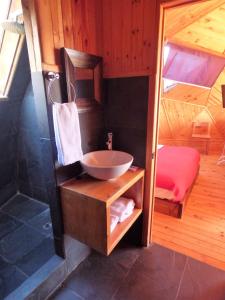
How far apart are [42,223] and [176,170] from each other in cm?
175

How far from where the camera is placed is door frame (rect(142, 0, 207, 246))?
4.50 feet

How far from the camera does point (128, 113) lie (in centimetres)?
170

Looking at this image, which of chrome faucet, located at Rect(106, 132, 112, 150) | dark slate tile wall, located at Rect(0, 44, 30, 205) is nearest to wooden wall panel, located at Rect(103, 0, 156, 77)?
chrome faucet, located at Rect(106, 132, 112, 150)

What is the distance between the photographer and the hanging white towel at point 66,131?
129cm

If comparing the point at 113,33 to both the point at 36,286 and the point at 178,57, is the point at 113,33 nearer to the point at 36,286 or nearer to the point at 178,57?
the point at 36,286

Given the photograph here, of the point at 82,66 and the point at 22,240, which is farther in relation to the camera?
the point at 22,240

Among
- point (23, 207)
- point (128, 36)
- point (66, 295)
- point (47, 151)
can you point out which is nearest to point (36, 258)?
point (66, 295)

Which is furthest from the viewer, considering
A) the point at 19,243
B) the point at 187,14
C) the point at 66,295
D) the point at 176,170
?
the point at 176,170

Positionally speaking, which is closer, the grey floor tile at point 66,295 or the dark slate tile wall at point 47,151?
the dark slate tile wall at point 47,151

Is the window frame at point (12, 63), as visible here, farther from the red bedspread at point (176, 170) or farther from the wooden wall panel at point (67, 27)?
the red bedspread at point (176, 170)

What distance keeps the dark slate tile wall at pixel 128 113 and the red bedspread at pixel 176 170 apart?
31.8 inches

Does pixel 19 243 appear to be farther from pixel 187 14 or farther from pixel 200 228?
pixel 187 14

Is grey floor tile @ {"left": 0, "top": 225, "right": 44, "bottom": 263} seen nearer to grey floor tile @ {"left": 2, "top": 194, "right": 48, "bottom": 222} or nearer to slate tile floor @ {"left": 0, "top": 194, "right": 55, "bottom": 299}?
slate tile floor @ {"left": 0, "top": 194, "right": 55, "bottom": 299}

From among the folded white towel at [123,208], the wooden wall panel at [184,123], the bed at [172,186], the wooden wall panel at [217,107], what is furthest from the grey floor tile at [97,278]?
the wooden wall panel at [217,107]
